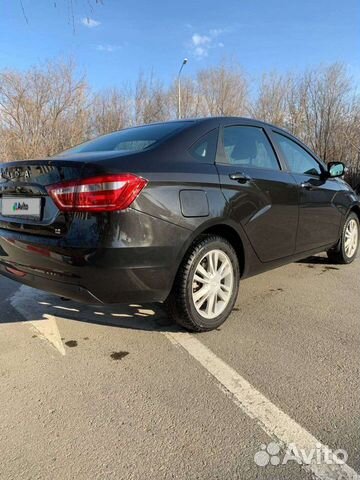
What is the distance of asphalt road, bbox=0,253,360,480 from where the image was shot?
1.91m

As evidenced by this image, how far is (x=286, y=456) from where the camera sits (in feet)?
6.32

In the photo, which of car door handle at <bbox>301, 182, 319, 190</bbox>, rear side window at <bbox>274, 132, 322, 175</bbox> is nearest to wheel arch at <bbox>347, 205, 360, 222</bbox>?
rear side window at <bbox>274, 132, 322, 175</bbox>

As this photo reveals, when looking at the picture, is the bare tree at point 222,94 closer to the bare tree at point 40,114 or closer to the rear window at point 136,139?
the bare tree at point 40,114

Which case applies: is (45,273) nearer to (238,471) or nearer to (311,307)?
(238,471)

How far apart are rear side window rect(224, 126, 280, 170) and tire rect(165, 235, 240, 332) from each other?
0.72m

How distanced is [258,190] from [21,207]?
1.85 metres

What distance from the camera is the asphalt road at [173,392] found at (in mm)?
1909

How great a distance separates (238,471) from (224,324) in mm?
1622

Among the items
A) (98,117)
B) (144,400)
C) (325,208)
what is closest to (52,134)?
(98,117)

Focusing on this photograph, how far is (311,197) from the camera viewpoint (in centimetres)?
433


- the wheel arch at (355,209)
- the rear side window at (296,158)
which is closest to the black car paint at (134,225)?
the rear side window at (296,158)

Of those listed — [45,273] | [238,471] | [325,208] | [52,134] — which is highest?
[52,134]

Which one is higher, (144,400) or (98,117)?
(98,117)

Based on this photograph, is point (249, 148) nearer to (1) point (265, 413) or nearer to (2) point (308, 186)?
(2) point (308, 186)
